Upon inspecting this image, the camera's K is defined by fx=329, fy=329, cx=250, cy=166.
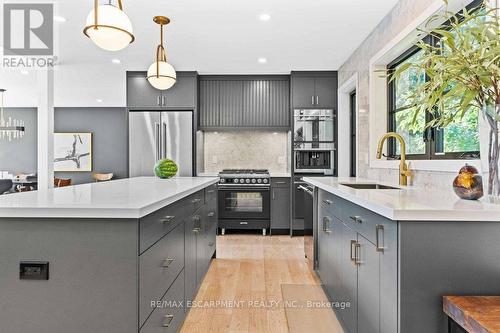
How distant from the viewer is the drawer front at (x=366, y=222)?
1377 millimetres

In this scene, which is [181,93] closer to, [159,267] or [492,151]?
[159,267]

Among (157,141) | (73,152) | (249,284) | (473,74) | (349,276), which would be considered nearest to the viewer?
(473,74)

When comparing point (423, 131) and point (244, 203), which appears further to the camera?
point (244, 203)

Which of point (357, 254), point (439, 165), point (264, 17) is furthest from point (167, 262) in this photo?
point (264, 17)

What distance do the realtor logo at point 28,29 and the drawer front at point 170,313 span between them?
289 cm

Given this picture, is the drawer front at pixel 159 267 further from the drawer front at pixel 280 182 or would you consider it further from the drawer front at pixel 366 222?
the drawer front at pixel 280 182

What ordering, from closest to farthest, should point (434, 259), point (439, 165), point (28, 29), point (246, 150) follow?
point (434, 259), point (439, 165), point (28, 29), point (246, 150)

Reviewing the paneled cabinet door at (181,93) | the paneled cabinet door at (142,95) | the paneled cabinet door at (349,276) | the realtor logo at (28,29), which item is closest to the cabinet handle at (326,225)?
the paneled cabinet door at (349,276)

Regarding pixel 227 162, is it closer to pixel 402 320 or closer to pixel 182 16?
pixel 182 16

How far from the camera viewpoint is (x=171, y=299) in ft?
6.01

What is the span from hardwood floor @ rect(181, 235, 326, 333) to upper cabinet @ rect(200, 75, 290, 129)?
1.97m

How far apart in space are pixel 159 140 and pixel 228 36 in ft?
6.93

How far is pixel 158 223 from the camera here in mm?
1604

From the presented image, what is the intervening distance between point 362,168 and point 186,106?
285cm
